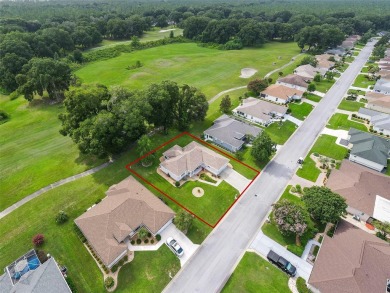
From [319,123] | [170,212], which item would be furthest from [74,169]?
[319,123]

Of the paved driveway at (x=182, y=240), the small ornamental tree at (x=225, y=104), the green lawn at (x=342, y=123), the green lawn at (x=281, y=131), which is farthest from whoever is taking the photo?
the small ornamental tree at (x=225, y=104)

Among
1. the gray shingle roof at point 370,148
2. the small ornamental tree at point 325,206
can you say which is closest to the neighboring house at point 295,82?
the gray shingle roof at point 370,148

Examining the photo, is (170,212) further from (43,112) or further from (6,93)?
(6,93)

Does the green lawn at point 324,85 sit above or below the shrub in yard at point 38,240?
below

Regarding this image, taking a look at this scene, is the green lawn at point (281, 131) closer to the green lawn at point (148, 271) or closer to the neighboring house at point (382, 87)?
the green lawn at point (148, 271)

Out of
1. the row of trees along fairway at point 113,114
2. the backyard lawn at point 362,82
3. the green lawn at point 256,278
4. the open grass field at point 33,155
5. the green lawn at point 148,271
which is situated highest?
the row of trees along fairway at point 113,114

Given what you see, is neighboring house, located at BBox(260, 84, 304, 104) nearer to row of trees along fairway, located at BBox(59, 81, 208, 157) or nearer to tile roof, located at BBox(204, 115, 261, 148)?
tile roof, located at BBox(204, 115, 261, 148)

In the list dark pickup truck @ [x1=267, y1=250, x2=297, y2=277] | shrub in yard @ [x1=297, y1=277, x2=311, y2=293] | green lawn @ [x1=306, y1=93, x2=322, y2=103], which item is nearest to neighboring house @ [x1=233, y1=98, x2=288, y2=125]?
green lawn @ [x1=306, y1=93, x2=322, y2=103]
